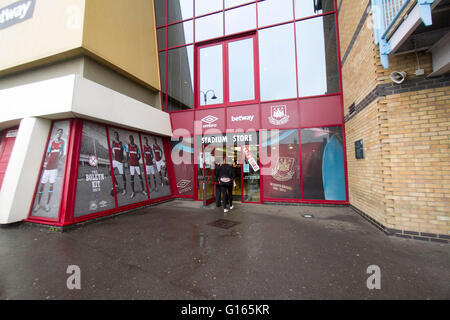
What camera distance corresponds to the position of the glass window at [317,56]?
7.70m

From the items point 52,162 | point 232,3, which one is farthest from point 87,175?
point 232,3

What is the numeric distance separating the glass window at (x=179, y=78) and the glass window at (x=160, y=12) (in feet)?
5.84

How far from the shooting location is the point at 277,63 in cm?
838

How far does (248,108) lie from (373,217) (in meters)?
5.99

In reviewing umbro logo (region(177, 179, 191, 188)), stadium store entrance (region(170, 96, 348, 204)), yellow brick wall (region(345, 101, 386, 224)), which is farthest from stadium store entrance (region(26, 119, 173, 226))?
yellow brick wall (region(345, 101, 386, 224))

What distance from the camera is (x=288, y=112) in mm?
7980

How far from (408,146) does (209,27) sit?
9.68m

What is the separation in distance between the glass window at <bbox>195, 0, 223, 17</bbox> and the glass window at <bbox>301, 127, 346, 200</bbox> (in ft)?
25.2

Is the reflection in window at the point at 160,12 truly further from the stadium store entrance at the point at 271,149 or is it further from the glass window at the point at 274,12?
the stadium store entrance at the point at 271,149

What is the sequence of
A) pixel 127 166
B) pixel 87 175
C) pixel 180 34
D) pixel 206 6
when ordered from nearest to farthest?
pixel 87 175 → pixel 127 166 → pixel 206 6 → pixel 180 34

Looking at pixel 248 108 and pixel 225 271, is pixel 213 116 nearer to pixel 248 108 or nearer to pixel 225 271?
pixel 248 108

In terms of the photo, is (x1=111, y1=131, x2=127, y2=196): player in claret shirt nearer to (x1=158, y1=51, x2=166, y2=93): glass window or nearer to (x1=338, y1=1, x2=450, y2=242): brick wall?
(x1=158, y1=51, x2=166, y2=93): glass window

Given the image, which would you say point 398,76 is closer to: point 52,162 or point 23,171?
point 52,162
